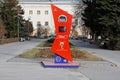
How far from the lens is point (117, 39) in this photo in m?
48.9

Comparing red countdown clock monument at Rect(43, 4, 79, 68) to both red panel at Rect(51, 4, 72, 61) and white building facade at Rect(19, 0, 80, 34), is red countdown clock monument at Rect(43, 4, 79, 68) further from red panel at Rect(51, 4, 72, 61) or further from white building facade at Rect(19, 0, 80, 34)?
white building facade at Rect(19, 0, 80, 34)

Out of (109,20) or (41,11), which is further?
(41,11)

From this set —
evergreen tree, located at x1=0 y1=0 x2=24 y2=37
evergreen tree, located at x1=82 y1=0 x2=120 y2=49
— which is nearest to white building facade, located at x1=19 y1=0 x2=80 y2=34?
evergreen tree, located at x1=0 y1=0 x2=24 y2=37

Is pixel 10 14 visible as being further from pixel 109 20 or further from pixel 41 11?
pixel 41 11

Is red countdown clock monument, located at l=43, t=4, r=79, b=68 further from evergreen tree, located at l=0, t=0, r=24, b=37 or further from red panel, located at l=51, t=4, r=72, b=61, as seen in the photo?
evergreen tree, located at l=0, t=0, r=24, b=37

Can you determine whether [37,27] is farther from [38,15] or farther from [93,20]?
[93,20]

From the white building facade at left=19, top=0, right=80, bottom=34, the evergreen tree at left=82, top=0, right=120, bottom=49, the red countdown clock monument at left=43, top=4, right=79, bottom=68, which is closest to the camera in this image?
the red countdown clock monument at left=43, top=4, right=79, bottom=68

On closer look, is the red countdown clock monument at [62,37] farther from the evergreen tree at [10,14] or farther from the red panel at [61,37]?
the evergreen tree at [10,14]

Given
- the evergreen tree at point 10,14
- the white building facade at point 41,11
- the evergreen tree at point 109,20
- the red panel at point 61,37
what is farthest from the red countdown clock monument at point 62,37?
the white building facade at point 41,11

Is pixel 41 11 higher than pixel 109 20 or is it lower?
higher

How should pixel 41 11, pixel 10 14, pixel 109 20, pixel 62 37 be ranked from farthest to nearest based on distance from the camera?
pixel 41 11
pixel 10 14
pixel 109 20
pixel 62 37

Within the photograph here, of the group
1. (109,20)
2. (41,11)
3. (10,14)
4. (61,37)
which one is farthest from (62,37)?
(41,11)

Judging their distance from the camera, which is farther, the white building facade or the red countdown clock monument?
the white building facade

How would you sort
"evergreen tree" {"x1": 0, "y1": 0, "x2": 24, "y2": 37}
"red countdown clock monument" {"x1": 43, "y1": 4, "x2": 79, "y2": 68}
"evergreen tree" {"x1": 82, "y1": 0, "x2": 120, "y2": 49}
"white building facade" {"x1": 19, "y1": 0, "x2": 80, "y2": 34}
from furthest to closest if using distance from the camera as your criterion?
"white building facade" {"x1": 19, "y1": 0, "x2": 80, "y2": 34} < "evergreen tree" {"x1": 0, "y1": 0, "x2": 24, "y2": 37} < "evergreen tree" {"x1": 82, "y1": 0, "x2": 120, "y2": 49} < "red countdown clock monument" {"x1": 43, "y1": 4, "x2": 79, "y2": 68}
